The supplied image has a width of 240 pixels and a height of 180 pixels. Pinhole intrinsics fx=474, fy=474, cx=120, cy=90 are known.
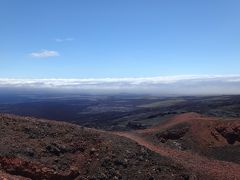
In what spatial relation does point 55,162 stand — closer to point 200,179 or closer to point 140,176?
point 140,176

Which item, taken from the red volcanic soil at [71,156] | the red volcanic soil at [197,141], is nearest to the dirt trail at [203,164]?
the red volcanic soil at [197,141]

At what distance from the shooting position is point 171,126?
39.1m

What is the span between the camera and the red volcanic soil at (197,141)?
102 ft

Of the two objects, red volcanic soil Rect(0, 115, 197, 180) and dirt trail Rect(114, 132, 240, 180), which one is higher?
red volcanic soil Rect(0, 115, 197, 180)

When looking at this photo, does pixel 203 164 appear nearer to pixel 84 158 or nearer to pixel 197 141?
pixel 197 141

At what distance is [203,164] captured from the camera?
97.8ft

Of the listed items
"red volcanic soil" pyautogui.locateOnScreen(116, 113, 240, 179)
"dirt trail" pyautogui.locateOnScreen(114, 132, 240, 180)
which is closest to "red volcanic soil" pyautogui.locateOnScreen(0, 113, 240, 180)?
"dirt trail" pyautogui.locateOnScreen(114, 132, 240, 180)

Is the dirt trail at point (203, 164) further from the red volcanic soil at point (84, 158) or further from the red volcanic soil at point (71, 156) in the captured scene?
the red volcanic soil at point (71, 156)

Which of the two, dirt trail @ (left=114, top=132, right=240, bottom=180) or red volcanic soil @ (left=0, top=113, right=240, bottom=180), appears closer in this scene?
red volcanic soil @ (left=0, top=113, right=240, bottom=180)

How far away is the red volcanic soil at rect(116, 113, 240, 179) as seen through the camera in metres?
31.0

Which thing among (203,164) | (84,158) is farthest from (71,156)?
(203,164)

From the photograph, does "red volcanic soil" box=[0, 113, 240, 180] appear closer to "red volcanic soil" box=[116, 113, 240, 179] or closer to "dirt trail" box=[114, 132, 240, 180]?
"dirt trail" box=[114, 132, 240, 180]

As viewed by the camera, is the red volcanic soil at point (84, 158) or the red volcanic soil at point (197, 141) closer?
the red volcanic soil at point (84, 158)

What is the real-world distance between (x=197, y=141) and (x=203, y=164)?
269 inches
